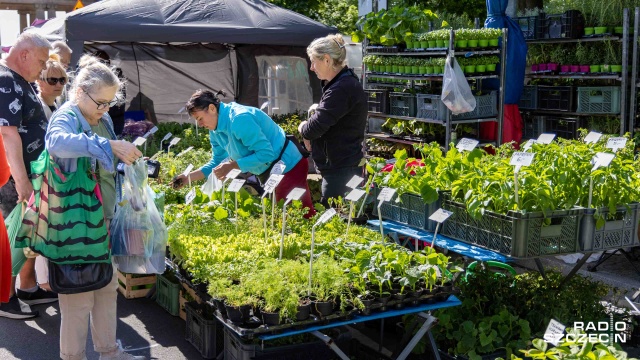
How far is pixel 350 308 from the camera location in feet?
11.5

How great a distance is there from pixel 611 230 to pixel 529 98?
15.2 feet

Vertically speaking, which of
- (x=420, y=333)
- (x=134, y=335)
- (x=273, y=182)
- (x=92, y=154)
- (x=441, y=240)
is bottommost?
(x=134, y=335)

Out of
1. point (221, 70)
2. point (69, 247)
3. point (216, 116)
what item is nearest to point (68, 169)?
point (69, 247)

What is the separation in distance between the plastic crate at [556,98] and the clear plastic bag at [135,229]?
5220mm

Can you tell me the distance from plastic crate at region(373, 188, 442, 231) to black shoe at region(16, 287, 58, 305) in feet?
7.84

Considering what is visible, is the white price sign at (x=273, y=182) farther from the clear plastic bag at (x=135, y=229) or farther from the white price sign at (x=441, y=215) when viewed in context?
the white price sign at (x=441, y=215)

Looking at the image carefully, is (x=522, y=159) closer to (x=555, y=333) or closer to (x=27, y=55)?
(x=555, y=333)

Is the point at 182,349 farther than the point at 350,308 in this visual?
Yes

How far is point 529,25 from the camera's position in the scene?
8.16 m

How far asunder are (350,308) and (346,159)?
64.1 inches

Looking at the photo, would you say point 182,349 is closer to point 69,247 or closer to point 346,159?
point 69,247

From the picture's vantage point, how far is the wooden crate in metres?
5.29

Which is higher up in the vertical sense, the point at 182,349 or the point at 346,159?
the point at 346,159

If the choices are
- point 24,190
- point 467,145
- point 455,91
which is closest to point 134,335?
point 24,190
